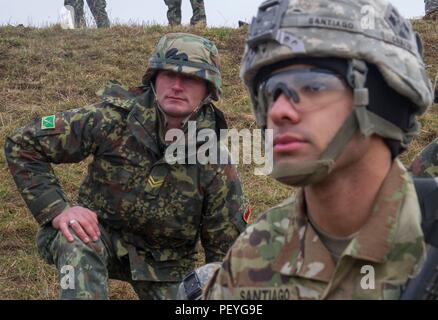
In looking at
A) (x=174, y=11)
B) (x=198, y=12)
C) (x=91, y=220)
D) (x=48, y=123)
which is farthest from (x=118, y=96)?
(x=174, y=11)

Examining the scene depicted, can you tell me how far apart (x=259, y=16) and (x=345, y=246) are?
2.84 ft

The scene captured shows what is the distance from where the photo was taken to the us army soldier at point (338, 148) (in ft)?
8.32

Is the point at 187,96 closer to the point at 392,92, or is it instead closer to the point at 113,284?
the point at 113,284

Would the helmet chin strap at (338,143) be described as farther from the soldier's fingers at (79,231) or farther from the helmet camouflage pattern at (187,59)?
the helmet camouflage pattern at (187,59)

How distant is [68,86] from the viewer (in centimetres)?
970

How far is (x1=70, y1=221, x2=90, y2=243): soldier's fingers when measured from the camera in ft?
15.2

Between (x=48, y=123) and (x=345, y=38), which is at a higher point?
(x=345, y=38)

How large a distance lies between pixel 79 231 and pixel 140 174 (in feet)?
1.79

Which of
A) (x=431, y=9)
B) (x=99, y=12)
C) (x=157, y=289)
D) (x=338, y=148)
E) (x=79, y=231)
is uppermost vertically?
(x=99, y=12)

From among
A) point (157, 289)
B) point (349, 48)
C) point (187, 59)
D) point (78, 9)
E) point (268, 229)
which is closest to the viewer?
point (349, 48)

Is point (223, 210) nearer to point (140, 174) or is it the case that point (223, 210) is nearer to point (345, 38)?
point (140, 174)

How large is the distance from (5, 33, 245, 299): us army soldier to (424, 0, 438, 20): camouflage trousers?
305 inches

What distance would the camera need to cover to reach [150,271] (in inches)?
202
